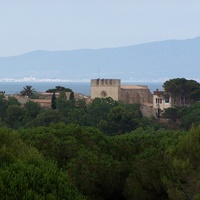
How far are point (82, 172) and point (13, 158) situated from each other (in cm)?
535

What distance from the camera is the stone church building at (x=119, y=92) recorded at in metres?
60.9

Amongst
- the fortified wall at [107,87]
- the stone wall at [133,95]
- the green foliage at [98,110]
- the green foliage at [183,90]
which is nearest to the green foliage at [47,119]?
the green foliage at [98,110]

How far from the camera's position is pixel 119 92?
203 feet

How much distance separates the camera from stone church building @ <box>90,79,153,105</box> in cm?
6089

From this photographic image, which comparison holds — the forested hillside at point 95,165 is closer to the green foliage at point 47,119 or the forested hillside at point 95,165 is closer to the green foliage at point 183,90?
the green foliage at point 47,119

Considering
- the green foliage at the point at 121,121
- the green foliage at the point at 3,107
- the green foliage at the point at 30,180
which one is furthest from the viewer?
the green foliage at the point at 3,107

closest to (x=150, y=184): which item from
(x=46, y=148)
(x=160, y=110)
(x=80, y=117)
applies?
(x=46, y=148)

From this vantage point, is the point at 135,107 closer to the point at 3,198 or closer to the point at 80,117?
the point at 80,117

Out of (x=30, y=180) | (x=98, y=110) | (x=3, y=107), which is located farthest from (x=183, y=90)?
(x=30, y=180)

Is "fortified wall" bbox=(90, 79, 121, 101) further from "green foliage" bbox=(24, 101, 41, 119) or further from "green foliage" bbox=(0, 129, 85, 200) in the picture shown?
"green foliage" bbox=(0, 129, 85, 200)

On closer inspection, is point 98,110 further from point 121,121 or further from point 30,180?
point 30,180

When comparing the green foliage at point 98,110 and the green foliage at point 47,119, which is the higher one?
the green foliage at point 98,110

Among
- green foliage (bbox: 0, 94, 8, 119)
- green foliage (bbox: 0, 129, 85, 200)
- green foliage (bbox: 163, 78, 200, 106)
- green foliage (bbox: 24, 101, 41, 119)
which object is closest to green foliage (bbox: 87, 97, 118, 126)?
green foliage (bbox: 24, 101, 41, 119)

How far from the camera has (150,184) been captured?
704 inches
